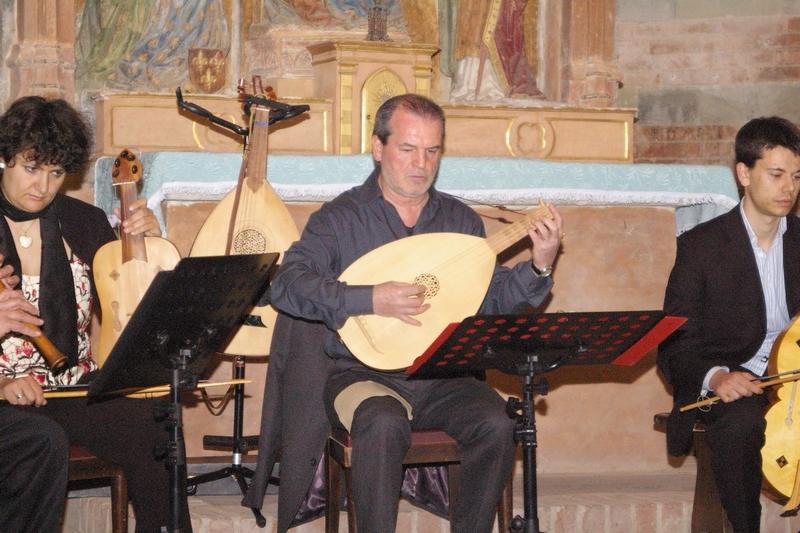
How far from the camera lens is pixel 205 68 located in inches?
280

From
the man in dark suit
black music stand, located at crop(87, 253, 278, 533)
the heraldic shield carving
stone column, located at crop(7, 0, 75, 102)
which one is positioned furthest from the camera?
the heraldic shield carving

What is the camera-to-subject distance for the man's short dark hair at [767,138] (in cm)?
404

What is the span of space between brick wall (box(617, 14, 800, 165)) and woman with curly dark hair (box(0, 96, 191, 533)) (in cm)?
515

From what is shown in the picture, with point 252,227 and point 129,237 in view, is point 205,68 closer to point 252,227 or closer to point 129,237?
point 252,227

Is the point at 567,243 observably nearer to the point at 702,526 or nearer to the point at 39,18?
the point at 702,526

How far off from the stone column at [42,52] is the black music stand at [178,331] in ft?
12.9

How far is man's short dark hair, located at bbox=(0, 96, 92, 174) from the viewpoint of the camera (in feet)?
11.5

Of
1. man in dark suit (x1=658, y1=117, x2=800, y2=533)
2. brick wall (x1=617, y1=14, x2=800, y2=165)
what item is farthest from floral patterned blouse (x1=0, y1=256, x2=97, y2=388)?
brick wall (x1=617, y1=14, x2=800, y2=165)

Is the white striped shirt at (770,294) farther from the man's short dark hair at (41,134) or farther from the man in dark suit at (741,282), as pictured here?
the man's short dark hair at (41,134)

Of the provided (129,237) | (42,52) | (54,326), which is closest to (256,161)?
(129,237)

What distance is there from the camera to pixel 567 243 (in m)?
4.73

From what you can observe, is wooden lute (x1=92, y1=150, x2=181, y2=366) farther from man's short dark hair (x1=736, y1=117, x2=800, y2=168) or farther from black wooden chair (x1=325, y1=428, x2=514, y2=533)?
man's short dark hair (x1=736, y1=117, x2=800, y2=168)

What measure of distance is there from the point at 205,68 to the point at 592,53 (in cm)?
259

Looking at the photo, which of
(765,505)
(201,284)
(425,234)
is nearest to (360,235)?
(425,234)
